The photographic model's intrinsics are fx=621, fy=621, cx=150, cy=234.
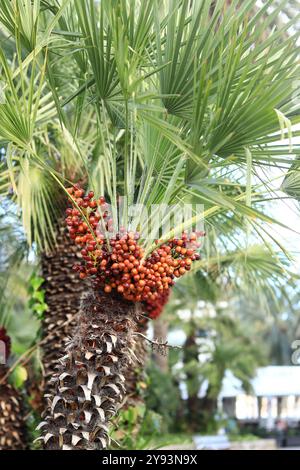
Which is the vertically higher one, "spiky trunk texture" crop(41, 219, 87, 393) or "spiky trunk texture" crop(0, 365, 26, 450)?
"spiky trunk texture" crop(41, 219, 87, 393)

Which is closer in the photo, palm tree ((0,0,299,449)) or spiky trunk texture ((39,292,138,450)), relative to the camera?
palm tree ((0,0,299,449))

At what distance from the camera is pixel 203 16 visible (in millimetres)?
2855

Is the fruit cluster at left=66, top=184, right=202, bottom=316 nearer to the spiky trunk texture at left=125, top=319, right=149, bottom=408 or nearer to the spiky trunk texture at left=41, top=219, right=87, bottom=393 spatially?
the spiky trunk texture at left=41, top=219, right=87, bottom=393

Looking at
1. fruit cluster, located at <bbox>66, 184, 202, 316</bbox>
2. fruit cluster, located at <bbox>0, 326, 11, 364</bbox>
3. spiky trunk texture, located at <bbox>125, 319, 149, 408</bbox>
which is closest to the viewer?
fruit cluster, located at <bbox>66, 184, 202, 316</bbox>

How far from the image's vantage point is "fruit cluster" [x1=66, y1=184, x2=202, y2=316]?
10.0ft

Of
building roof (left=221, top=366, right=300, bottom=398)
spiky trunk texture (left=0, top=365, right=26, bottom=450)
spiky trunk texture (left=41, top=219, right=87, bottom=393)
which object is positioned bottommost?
building roof (left=221, top=366, right=300, bottom=398)

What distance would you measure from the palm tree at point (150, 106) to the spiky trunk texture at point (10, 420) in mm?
2193

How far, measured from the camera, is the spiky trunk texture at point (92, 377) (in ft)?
10.2

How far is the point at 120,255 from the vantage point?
3.05 meters

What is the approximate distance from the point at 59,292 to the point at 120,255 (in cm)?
243

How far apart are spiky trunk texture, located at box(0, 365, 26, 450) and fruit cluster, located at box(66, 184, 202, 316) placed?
255cm

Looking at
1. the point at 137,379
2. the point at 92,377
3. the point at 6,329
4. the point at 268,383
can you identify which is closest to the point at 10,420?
the point at 6,329

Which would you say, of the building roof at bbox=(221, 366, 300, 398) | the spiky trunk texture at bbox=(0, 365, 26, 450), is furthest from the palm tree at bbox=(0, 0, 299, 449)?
the building roof at bbox=(221, 366, 300, 398)
